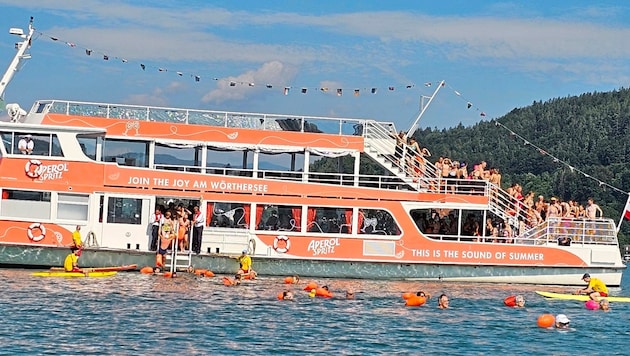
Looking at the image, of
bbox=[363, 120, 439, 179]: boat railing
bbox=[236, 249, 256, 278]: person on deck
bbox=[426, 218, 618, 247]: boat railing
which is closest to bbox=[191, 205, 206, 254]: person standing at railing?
bbox=[236, 249, 256, 278]: person on deck

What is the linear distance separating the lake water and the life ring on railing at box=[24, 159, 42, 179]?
2.94 m

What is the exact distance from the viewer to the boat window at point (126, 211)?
31578 millimetres

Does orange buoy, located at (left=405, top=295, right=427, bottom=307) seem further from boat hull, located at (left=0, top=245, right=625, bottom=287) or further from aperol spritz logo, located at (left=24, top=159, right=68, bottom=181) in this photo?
aperol spritz logo, located at (left=24, top=159, right=68, bottom=181)

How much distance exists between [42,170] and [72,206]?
55.2 inches

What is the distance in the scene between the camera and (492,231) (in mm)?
34312

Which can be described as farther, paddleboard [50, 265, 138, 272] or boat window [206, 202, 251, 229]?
boat window [206, 202, 251, 229]

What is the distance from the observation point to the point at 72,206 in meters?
31.3

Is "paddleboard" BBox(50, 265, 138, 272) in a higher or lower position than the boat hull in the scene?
lower

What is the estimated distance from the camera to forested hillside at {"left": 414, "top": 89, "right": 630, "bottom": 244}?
124m

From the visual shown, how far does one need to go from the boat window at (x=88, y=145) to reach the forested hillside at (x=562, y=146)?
295 ft

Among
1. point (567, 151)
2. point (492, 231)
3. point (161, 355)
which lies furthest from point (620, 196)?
point (161, 355)

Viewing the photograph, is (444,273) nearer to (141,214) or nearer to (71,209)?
(141,214)

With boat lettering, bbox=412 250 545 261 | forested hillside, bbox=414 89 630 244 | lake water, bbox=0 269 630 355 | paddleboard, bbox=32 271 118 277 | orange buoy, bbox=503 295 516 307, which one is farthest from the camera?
forested hillside, bbox=414 89 630 244

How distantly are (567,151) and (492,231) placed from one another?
114m
